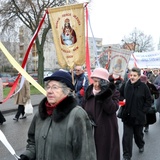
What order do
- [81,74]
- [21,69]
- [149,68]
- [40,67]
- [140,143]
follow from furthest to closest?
[40,67] < [149,68] < [81,74] < [140,143] < [21,69]

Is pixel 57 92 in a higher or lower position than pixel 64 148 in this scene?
higher

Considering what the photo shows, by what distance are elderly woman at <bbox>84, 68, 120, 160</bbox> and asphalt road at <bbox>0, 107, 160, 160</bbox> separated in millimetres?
1823

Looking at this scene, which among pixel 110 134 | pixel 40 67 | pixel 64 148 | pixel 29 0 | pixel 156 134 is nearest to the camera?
pixel 64 148

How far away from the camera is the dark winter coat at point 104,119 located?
3477 millimetres

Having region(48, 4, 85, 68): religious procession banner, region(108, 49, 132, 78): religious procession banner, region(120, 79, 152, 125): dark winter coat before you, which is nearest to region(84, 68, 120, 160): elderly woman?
region(120, 79, 152, 125): dark winter coat

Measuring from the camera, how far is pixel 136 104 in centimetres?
487

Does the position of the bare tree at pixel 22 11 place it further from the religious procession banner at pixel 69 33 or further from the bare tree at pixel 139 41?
the bare tree at pixel 139 41

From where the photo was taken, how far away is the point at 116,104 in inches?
143

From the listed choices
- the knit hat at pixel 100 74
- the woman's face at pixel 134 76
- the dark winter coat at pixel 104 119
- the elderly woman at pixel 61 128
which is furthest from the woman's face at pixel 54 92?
the woman's face at pixel 134 76

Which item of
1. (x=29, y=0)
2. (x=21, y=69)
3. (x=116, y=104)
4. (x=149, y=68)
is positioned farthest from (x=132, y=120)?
(x=29, y=0)

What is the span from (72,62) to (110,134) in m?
1.80

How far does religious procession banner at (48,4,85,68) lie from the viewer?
489 cm

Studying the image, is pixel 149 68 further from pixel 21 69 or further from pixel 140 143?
pixel 21 69

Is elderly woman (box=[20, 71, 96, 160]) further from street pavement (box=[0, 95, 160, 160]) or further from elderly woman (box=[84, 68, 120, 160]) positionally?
street pavement (box=[0, 95, 160, 160])
